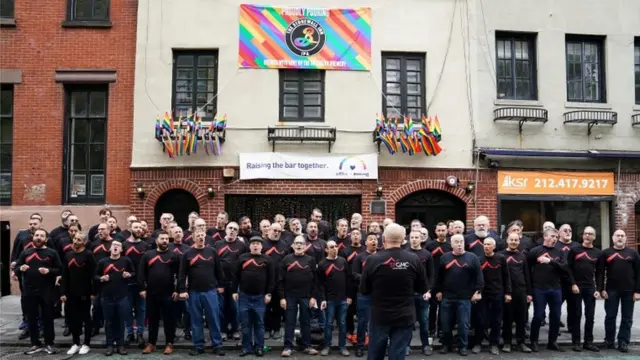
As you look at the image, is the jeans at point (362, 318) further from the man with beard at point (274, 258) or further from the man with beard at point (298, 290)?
the man with beard at point (274, 258)

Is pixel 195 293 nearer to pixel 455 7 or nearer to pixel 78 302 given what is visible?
pixel 78 302

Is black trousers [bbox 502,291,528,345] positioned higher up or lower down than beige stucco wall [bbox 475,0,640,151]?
lower down

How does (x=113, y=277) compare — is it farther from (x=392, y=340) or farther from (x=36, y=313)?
(x=392, y=340)

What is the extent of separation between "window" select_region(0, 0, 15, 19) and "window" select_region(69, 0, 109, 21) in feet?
4.76

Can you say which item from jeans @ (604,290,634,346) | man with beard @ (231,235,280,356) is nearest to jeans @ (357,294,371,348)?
man with beard @ (231,235,280,356)

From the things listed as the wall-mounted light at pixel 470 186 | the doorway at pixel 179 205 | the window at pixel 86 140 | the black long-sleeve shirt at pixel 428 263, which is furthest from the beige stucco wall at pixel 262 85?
the black long-sleeve shirt at pixel 428 263

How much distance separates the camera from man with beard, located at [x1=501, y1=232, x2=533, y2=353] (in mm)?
8977

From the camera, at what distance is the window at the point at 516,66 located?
13992 mm

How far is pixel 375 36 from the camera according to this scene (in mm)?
13609

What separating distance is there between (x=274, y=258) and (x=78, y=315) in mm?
3124

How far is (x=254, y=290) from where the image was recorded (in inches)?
338

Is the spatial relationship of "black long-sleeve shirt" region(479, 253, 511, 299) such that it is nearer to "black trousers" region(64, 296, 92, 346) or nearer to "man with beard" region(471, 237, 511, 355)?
→ "man with beard" region(471, 237, 511, 355)

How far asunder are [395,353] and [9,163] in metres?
11.1

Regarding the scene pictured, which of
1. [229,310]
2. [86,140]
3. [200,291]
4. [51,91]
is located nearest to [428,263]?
[229,310]
